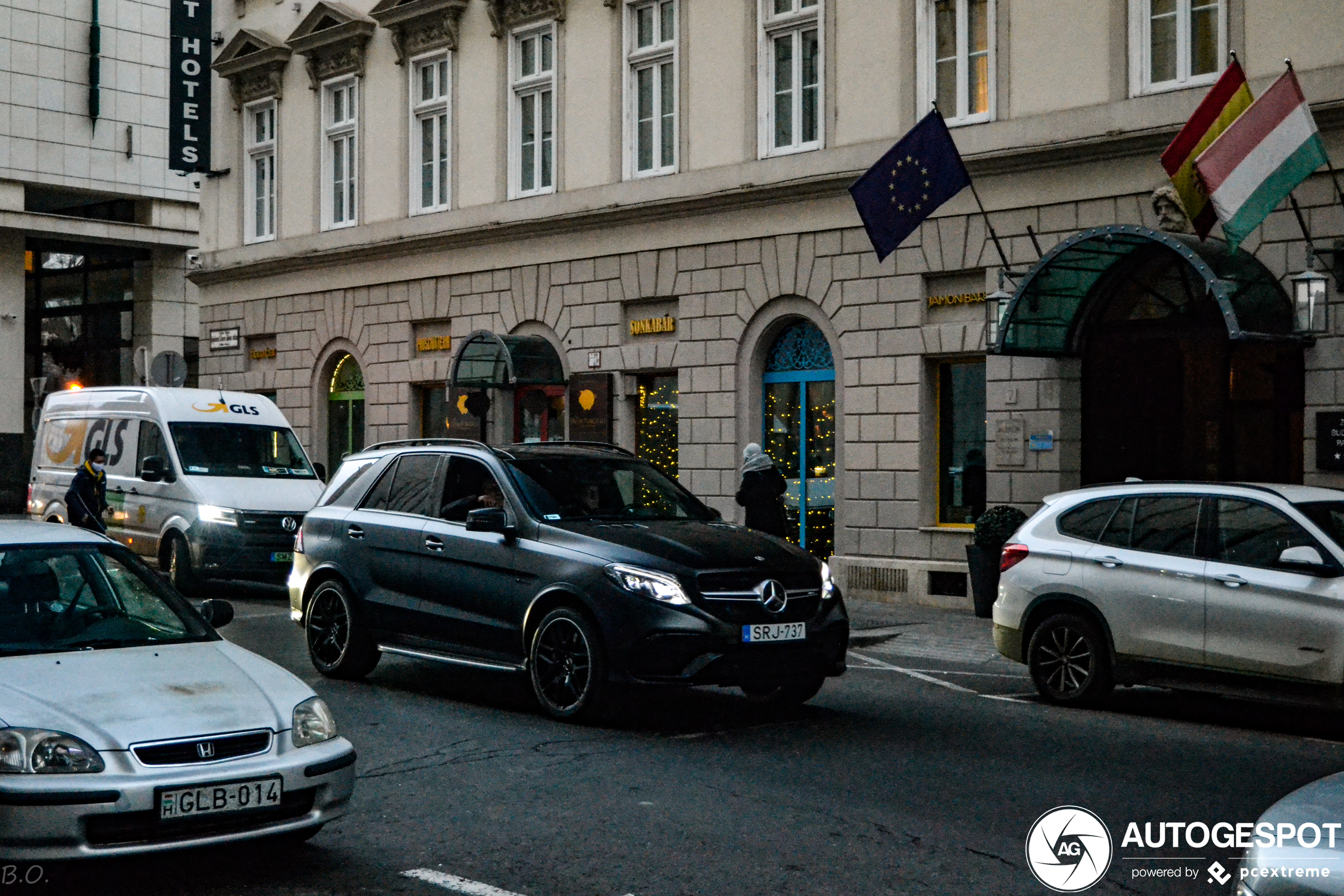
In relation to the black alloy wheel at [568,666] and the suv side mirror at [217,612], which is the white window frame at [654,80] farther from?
the suv side mirror at [217,612]

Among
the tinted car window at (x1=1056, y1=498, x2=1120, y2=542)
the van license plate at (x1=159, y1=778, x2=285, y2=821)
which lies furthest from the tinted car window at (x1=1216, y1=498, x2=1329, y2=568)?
the van license plate at (x1=159, y1=778, x2=285, y2=821)

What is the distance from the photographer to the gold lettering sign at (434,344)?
2430 centimetres

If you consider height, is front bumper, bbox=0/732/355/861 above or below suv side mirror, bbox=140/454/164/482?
below

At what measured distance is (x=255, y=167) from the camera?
28594mm

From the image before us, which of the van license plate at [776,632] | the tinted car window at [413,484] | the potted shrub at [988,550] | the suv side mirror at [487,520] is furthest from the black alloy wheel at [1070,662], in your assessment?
the potted shrub at [988,550]

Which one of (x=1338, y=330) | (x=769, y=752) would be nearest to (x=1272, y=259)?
(x=1338, y=330)

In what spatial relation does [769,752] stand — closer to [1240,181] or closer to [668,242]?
[1240,181]

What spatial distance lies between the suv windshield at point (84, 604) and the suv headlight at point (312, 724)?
863 mm

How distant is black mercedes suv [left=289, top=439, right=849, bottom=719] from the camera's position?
29.5 feet

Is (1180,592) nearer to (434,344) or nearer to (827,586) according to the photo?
(827,586)

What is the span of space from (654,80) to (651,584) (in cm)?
1359

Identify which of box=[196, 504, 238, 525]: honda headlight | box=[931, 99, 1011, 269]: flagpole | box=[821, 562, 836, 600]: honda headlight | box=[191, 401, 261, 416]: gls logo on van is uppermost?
box=[931, 99, 1011, 269]: flagpole

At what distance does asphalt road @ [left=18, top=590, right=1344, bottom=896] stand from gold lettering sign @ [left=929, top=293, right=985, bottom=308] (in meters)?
6.63

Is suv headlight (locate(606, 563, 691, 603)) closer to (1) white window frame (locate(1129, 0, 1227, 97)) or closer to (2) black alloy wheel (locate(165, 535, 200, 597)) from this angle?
(1) white window frame (locate(1129, 0, 1227, 97))
